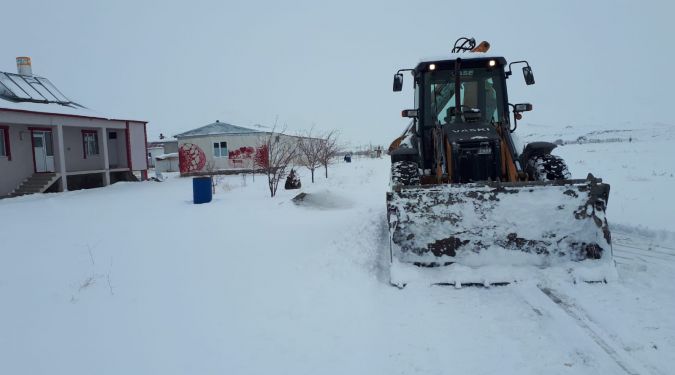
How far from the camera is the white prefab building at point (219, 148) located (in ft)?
94.4

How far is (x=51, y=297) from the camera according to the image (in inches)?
179

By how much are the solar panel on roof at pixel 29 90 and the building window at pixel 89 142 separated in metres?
1.45

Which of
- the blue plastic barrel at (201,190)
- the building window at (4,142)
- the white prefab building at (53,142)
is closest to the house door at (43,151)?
the white prefab building at (53,142)

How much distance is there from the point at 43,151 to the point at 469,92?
18622 millimetres

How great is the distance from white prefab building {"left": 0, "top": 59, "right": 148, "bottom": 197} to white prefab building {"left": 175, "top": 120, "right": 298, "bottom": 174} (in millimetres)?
5061

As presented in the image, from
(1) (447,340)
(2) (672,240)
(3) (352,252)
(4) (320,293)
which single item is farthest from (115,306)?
(2) (672,240)

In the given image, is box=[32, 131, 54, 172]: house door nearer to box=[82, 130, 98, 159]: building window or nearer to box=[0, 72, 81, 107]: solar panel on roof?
box=[0, 72, 81, 107]: solar panel on roof

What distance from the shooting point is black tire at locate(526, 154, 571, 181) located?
Result: 5668mm

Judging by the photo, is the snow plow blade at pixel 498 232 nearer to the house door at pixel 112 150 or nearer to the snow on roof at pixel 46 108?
the snow on roof at pixel 46 108

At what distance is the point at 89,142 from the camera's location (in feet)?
69.3

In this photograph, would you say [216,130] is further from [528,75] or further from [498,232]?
[498,232]

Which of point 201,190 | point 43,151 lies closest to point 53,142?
point 43,151

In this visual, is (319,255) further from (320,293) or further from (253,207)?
(253,207)

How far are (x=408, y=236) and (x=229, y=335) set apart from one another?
215 centimetres
